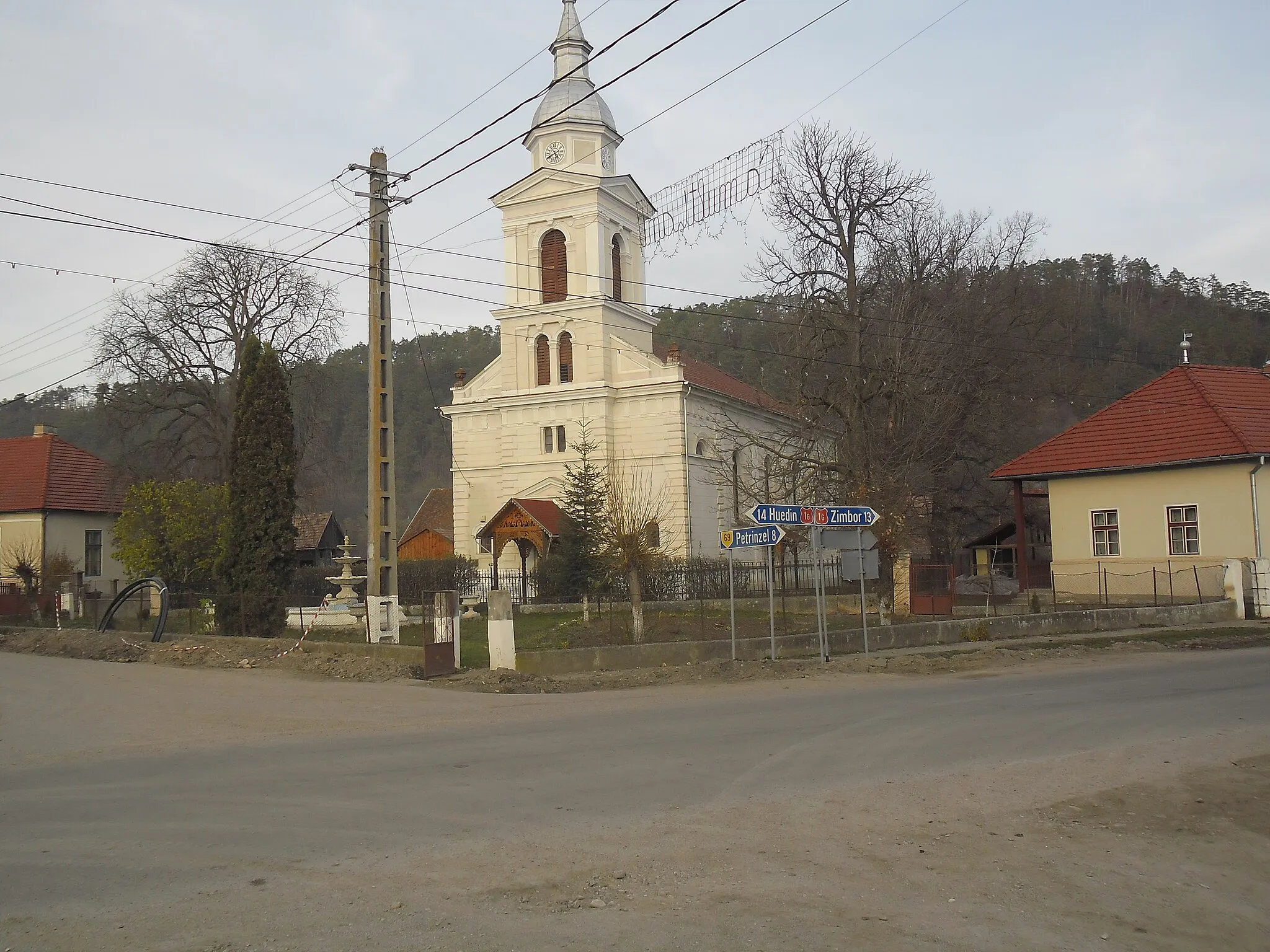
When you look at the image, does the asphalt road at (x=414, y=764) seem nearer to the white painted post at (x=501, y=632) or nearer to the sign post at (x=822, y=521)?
the white painted post at (x=501, y=632)

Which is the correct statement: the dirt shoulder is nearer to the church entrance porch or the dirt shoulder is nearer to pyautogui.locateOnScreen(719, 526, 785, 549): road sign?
pyautogui.locateOnScreen(719, 526, 785, 549): road sign

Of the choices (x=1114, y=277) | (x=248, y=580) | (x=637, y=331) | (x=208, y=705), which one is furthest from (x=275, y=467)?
(x=1114, y=277)

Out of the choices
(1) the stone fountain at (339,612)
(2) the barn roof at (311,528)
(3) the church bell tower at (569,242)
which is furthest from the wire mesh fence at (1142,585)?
(2) the barn roof at (311,528)

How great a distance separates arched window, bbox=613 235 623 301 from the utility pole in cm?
2505

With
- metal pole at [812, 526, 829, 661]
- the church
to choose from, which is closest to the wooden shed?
the church

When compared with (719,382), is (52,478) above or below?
below

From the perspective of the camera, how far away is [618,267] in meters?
46.8

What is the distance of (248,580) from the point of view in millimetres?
24609

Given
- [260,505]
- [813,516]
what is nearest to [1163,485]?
[813,516]

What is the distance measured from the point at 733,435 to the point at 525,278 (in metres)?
11.5

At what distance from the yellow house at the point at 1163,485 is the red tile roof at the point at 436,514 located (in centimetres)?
3966

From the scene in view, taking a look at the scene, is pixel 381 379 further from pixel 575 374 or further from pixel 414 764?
pixel 575 374

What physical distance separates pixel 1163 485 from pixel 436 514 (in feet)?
152

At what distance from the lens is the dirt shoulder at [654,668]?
1689 centimetres
